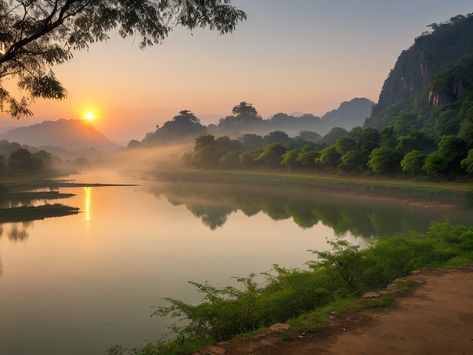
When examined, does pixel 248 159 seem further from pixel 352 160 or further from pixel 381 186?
pixel 381 186

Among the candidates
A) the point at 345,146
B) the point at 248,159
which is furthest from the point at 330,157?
the point at 248,159

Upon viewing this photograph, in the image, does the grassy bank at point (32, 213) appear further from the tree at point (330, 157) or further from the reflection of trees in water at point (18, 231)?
the tree at point (330, 157)

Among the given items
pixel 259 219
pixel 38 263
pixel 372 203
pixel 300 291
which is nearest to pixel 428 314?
pixel 300 291

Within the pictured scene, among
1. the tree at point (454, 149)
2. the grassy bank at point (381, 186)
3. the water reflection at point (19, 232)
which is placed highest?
the tree at point (454, 149)

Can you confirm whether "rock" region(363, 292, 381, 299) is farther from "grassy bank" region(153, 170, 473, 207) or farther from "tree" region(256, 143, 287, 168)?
"tree" region(256, 143, 287, 168)

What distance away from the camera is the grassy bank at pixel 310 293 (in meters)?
11.7

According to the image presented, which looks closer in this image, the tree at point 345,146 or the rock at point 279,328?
the rock at point 279,328

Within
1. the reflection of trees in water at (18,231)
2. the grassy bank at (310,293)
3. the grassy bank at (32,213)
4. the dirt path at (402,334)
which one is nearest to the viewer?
the dirt path at (402,334)

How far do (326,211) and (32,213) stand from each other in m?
36.9

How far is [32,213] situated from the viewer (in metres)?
47.3

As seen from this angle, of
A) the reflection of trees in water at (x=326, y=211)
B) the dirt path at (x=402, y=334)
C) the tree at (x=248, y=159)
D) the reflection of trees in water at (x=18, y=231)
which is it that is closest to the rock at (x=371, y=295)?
the dirt path at (x=402, y=334)

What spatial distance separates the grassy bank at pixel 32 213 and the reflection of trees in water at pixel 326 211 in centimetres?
1638

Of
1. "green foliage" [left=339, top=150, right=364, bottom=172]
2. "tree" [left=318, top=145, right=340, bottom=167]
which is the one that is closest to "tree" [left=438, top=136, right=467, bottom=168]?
"green foliage" [left=339, top=150, right=364, bottom=172]

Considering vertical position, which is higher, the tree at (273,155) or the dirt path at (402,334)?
the tree at (273,155)
